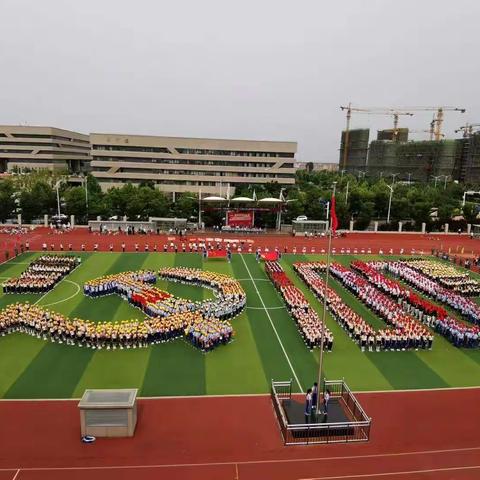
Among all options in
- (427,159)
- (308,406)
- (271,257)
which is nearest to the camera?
(308,406)

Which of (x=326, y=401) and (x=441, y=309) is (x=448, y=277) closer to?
(x=441, y=309)

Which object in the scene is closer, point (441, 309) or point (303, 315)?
point (303, 315)

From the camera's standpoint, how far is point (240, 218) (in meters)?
56.7

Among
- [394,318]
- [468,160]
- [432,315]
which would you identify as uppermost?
[468,160]

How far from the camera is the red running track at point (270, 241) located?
47438mm

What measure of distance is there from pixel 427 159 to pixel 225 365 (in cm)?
13924

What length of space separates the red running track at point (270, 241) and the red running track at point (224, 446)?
30.9 m

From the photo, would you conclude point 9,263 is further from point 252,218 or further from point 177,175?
point 177,175

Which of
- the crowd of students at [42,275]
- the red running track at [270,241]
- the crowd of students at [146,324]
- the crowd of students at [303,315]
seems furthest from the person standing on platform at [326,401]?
the red running track at [270,241]

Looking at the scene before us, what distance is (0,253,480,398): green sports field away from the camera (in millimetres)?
17594

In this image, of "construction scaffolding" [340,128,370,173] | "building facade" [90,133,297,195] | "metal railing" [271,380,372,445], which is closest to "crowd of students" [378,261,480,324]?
"metal railing" [271,380,372,445]

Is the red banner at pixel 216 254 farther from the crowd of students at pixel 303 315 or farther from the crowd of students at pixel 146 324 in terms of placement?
the crowd of students at pixel 146 324

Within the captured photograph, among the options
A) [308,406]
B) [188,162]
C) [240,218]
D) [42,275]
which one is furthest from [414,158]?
[308,406]

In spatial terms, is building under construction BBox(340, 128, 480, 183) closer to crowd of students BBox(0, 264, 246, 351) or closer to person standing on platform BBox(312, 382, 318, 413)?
crowd of students BBox(0, 264, 246, 351)
